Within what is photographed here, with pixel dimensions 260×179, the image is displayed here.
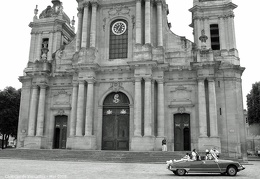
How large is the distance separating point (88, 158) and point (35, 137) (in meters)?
8.69

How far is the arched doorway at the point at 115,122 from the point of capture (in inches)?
1064

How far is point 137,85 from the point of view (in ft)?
85.5

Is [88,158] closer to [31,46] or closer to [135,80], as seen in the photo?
[135,80]

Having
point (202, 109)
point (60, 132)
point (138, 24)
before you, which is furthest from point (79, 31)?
point (202, 109)

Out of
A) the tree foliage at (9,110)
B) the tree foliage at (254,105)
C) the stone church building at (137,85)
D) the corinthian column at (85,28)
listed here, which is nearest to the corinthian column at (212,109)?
the stone church building at (137,85)

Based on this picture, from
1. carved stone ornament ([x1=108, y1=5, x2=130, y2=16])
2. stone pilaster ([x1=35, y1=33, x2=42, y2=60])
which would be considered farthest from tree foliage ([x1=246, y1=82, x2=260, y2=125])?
stone pilaster ([x1=35, y1=33, x2=42, y2=60])

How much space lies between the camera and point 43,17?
3338 centimetres

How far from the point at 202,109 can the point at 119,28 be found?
38.9 ft

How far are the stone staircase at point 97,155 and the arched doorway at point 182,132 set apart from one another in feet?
13.0

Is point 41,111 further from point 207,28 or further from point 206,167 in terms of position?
point 206,167

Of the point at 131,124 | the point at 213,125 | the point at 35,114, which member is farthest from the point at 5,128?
the point at 213,125

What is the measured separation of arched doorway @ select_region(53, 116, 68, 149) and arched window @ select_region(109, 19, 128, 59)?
8075 millimetres

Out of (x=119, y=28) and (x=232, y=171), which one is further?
(x=119, y=28)

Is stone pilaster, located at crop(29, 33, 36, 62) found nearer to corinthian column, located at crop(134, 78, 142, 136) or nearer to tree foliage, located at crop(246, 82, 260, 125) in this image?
corinthian column, located at crop(134, 78, 142, 136)
